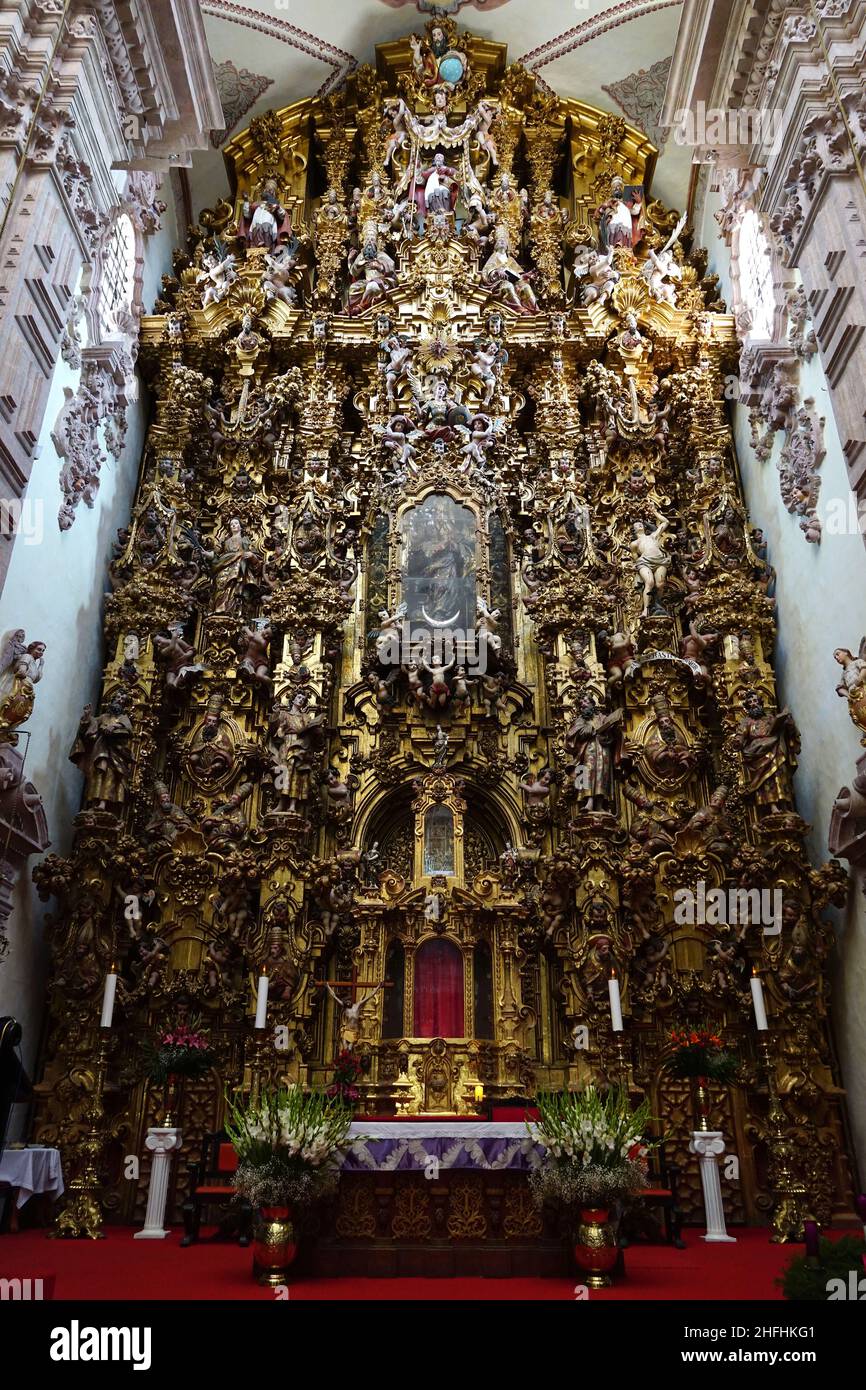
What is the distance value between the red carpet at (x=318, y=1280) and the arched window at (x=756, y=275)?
1095 cm

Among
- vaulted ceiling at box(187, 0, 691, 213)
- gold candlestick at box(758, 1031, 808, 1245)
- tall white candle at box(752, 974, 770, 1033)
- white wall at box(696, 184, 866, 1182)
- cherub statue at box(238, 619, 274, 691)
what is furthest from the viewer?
vaulted ceiling at box(187, 0, 691, 213)

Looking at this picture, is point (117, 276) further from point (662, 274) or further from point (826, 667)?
point (826, 667)

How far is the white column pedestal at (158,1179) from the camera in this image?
927cm

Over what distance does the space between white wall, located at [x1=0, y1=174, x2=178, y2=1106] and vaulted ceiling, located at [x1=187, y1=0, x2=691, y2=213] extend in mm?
5523

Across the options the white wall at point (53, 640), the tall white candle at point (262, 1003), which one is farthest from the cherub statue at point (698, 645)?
the white wall at point (53, 640)

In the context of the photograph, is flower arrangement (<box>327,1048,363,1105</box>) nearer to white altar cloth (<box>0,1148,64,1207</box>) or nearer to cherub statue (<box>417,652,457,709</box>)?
white altar cloth (<box>0,1148,64,1207</box>)

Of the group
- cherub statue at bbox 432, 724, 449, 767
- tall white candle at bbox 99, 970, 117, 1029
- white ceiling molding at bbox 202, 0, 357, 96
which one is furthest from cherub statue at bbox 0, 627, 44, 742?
white ceiling molding at bbox 202, 0, 357, 96

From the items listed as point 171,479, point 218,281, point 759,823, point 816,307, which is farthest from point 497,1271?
point 218,281

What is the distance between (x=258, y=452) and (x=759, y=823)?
9089mm

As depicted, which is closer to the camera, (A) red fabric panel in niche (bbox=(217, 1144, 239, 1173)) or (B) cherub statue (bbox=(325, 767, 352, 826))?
(A) red fabric panel in niche (bbox=(217, 1144, 239, 1173))

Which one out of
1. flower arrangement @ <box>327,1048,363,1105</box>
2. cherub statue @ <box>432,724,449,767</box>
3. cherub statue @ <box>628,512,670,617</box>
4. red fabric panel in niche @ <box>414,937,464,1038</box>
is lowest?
flower arrangement @ <box>327,1048,363,1105</box>

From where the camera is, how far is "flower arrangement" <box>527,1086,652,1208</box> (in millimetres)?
6488

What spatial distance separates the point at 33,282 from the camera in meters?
8.77
